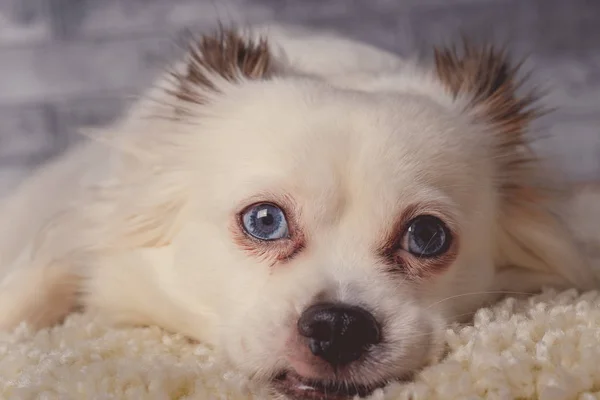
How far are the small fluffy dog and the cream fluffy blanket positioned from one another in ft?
0.24

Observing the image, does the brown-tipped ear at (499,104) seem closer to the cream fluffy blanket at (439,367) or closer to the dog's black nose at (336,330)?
the cream fluffy blanket at (439,367)

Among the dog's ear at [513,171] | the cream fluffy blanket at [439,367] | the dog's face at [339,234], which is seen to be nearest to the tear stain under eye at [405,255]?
the dog's face at [339,234]

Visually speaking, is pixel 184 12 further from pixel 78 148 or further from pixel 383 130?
pixel 383 130

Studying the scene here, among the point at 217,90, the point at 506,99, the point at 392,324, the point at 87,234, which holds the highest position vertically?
the point at 506,99

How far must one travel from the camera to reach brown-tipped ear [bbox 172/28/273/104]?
1.59 meters

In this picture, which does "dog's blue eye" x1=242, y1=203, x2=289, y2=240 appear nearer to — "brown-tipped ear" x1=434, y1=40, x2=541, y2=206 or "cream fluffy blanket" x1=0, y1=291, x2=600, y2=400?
"cream fluffy blanket" x1=0, y1=291, x2=600, y2=400

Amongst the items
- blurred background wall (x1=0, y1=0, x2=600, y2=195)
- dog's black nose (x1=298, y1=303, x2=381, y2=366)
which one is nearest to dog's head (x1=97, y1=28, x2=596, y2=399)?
dog's black nose (x1=298, y1=303, x2=381, y2=366)

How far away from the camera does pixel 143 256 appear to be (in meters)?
1.54

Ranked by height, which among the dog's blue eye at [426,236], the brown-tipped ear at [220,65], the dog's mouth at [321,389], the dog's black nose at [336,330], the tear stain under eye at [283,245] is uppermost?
the brown-tipped ear at [220,65]

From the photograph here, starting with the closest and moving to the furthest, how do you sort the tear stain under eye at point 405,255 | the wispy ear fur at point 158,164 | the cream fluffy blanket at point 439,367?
the cream fluffy blanket at point 439,367, the tear stain under eye at point 405,255, the wispy ear fur at point 158,164

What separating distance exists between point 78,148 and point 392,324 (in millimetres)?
1235

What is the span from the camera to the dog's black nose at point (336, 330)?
111cm

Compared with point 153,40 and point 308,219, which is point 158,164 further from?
point 153,40

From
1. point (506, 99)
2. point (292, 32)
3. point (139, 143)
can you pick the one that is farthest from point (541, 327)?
point (292, 32)
